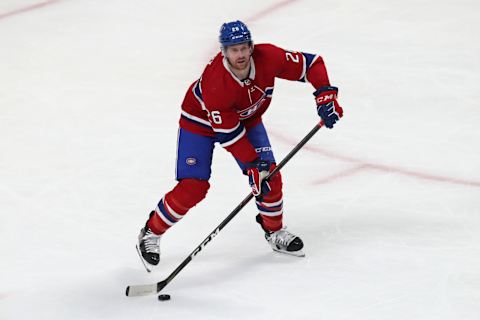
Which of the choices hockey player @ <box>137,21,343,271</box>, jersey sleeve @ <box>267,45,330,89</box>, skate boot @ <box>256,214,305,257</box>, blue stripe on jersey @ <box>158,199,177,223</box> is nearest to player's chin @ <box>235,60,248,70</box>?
hockey player @ <box>137,21,343,271</box>

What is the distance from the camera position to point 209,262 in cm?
380

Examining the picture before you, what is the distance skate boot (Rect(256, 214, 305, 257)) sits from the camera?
3.79 metres

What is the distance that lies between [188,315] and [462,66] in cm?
302

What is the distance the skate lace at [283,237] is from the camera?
12.5ft

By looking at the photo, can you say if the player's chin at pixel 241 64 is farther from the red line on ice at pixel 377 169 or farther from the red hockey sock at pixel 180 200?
the red line on ice at pixel 377 169

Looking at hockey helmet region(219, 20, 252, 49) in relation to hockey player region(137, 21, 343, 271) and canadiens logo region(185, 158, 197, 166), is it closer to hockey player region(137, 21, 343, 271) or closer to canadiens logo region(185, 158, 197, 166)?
hockey player region(137, 21, 343, 271)

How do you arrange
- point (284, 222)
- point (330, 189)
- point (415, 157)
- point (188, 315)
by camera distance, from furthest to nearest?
point (415, 157), point (330, 189), point (284, 222), point (188, 315)

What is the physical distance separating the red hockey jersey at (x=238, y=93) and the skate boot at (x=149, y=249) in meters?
0.47

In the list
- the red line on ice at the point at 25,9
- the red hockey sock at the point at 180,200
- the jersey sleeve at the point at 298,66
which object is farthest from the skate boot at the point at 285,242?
the red line on ice at the point at 25,9

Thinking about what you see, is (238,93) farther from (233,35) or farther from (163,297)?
(163,297)

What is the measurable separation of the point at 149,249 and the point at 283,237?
548 mm

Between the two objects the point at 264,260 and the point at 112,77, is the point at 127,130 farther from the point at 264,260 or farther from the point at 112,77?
the point at 264,260

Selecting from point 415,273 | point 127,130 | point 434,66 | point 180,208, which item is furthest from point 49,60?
point 415,273

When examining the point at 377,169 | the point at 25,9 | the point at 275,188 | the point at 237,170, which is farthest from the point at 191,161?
the point at 25,9
